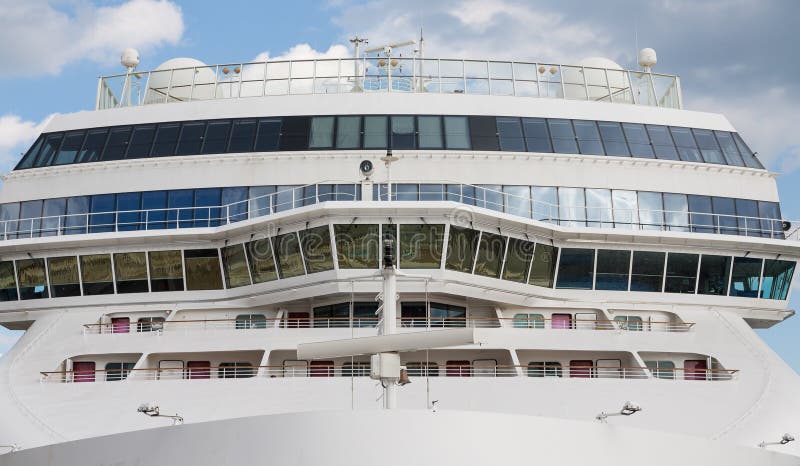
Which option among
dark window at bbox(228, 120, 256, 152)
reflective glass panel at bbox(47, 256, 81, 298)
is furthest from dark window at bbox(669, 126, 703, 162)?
reflective glass panel at bbox(47, 256, 81, 298)

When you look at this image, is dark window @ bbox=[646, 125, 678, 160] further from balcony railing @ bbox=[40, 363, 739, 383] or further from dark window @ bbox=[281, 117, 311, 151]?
dark window @ bbox=[281, 117, 311, 151]

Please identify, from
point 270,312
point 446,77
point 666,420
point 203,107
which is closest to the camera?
point 666,420

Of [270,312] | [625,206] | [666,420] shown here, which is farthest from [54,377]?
[625,206]

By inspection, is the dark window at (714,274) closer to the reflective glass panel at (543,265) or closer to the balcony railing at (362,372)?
the balcony railing at (362,372)

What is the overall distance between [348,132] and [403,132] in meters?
1.60

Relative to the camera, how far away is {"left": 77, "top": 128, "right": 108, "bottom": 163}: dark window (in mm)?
32188

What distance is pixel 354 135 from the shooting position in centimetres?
3081

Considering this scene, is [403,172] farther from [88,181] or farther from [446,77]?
[88,181]

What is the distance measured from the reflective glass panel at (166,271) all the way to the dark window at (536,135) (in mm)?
10461

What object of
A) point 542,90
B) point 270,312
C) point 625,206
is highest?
point 542,90

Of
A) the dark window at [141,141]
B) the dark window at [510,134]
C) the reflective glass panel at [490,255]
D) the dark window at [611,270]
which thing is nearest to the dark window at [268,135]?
the dark window at [141,141]

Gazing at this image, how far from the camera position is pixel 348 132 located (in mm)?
30922

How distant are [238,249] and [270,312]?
1.83 meters

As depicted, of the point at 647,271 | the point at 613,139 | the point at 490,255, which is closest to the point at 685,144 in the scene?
the point at 613,139
